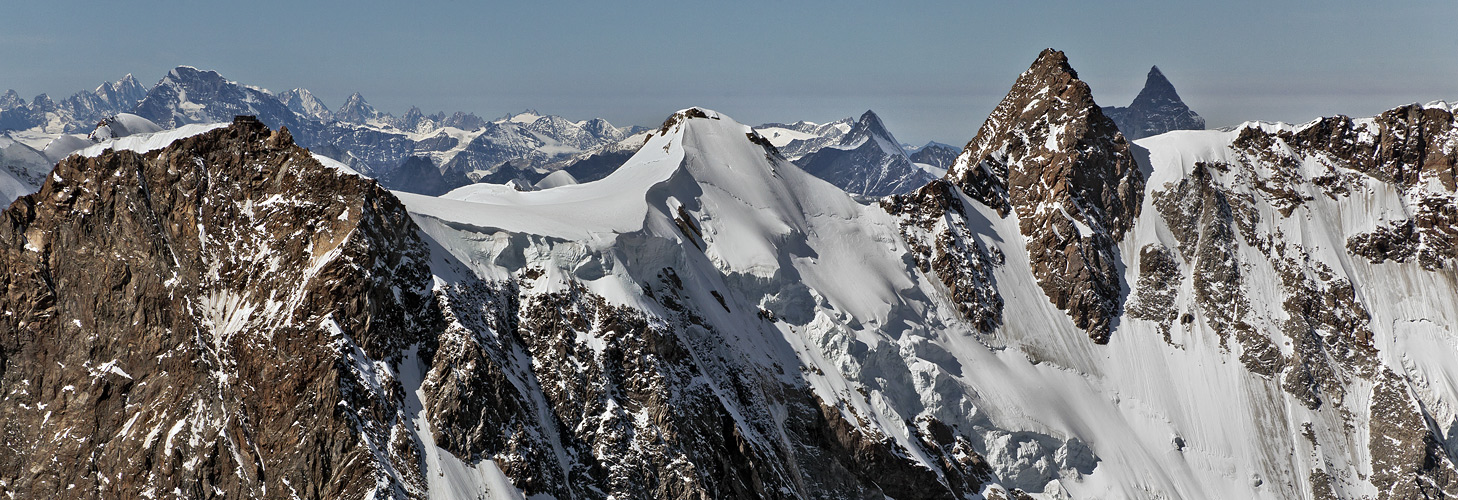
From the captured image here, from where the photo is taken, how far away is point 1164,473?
11956 centimetres

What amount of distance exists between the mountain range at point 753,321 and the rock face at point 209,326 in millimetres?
264

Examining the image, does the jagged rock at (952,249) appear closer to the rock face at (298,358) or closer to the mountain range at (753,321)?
the mountain range at (753,321)

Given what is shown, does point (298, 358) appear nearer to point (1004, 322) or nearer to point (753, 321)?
point (753, 321)

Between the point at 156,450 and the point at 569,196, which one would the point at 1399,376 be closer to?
the point at 569,196

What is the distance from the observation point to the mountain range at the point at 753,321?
257ft

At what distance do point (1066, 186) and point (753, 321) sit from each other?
187 feet

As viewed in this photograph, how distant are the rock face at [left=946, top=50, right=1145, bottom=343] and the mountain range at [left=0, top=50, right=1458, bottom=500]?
0.49 m

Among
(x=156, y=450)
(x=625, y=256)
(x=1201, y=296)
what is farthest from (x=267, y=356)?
(x=1201, y=296)

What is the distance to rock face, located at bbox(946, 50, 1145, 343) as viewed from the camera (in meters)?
134

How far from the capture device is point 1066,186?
138 m

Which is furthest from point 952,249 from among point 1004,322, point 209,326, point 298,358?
point 209,326

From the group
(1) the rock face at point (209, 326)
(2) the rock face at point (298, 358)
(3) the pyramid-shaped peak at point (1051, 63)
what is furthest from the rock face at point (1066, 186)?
(1) the rock face at point (209, 326)

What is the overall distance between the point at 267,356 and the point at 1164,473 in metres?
102

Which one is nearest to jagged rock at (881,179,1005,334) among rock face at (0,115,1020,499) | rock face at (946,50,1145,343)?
rock face at (946,50,1145,343)
